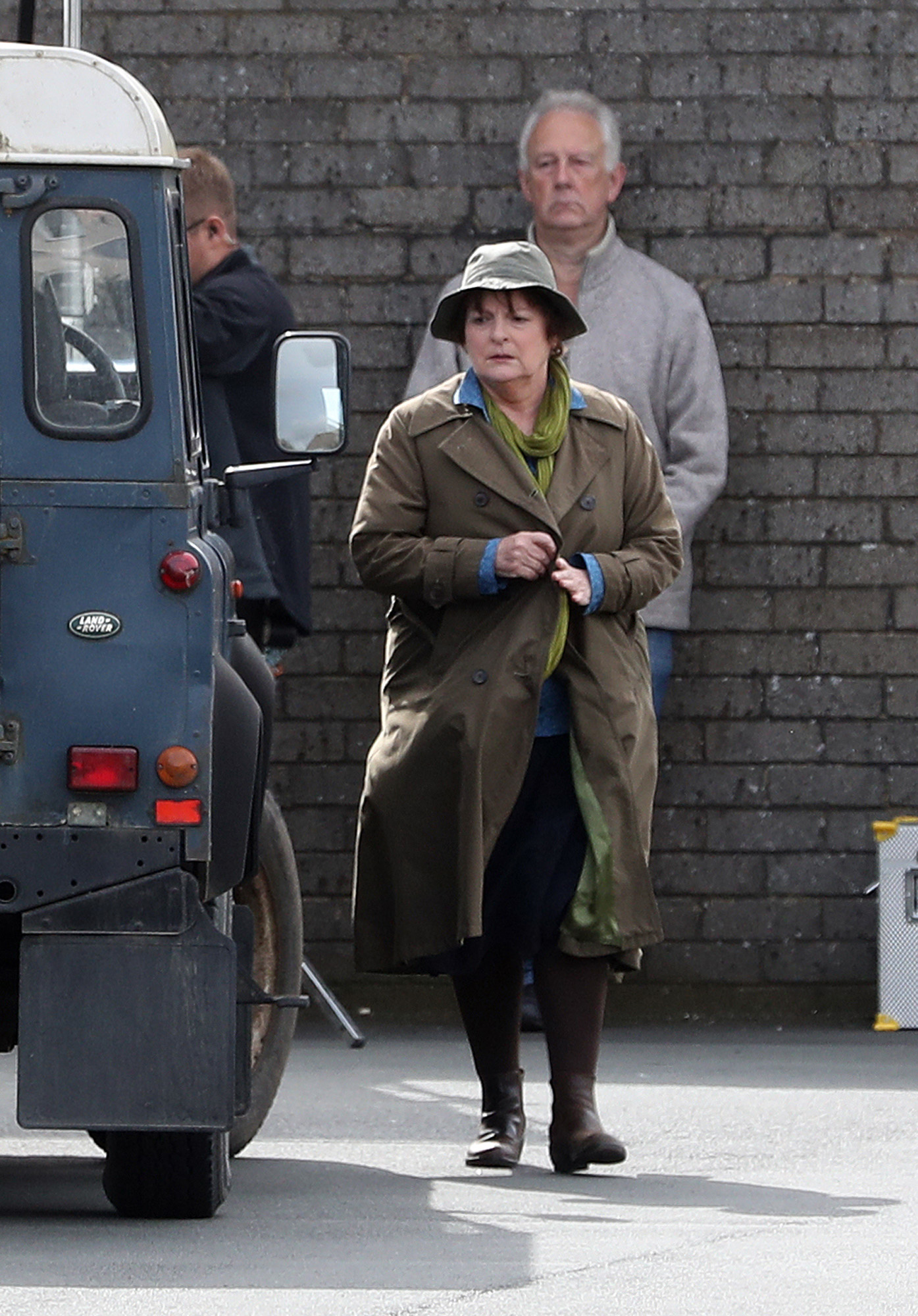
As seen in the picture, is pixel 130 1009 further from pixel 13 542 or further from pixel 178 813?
pixel 13 542

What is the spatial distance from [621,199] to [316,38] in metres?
1.14

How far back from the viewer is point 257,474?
6.50 metres

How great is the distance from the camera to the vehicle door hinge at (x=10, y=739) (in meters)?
5.61

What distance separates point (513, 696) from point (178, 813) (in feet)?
4.52

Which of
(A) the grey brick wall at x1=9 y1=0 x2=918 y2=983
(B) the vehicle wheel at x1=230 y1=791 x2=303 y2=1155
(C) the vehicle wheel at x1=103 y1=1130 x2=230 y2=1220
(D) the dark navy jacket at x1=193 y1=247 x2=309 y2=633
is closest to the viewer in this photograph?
(C) the vehicle wheel at x1=103 y1=1130 x2=230 y2=1220

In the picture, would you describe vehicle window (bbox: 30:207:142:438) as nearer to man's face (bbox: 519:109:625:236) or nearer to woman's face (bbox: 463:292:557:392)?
woman's face (bbox: 463:292:557:392)

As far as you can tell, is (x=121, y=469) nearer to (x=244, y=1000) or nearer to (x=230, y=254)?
(x=244, y=1000)

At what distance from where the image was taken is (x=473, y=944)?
6941 mm

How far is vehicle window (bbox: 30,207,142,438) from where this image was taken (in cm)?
571

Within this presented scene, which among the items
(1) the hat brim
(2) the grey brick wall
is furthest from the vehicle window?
(2) the grey brick wall

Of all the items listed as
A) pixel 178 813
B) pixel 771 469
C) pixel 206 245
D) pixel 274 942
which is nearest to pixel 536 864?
pixel 274 942

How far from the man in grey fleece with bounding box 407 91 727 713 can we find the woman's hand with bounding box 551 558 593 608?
9.81 ft

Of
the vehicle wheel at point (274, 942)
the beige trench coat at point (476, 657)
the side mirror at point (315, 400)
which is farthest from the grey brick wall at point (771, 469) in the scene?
the side mirror at point (315, 400)

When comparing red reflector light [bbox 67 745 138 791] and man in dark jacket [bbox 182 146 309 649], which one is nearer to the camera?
red reflector light [bbox 67 745 138 791]
